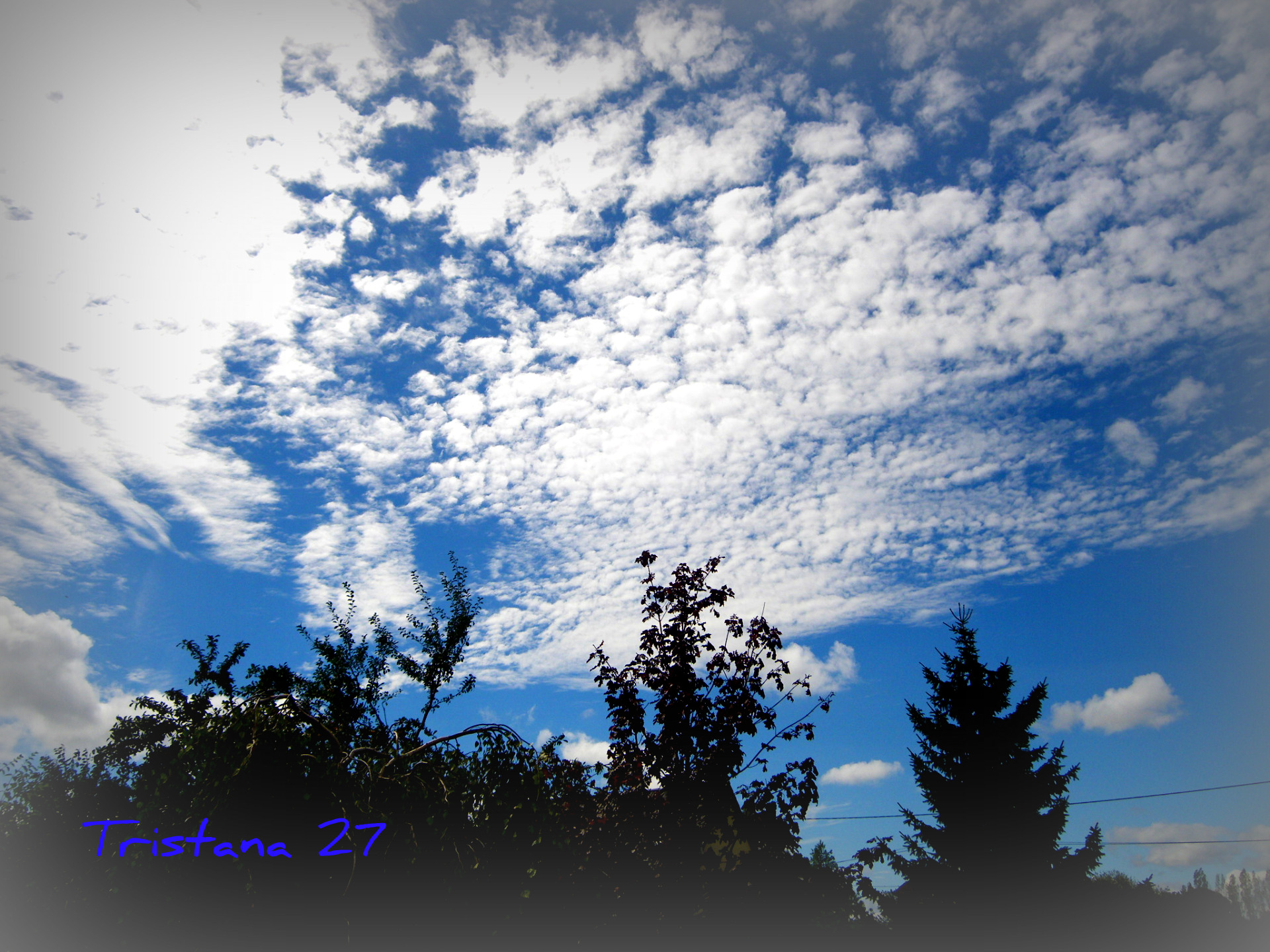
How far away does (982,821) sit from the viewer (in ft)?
54.2

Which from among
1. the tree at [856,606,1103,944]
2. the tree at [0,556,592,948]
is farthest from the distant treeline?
the tree at [856,606,1103,944]

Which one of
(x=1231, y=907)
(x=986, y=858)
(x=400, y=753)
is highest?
(x=400, y=753)

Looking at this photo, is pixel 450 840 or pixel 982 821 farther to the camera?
pixel 982 821

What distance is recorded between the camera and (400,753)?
25.1ft

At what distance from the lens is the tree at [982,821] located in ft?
51.4

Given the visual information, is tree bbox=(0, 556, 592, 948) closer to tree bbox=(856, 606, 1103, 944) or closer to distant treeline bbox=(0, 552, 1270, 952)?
distant treeline bbox=(0, 552, 1270, 952)

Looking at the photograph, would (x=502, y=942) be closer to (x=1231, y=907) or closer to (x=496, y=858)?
(x=496, y=858)

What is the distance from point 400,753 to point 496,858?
6.17 ft

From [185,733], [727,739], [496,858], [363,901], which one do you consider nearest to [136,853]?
[185,733]

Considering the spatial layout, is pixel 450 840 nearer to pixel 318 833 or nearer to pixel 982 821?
pixel 318 833

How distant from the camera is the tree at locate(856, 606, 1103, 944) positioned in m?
15.7

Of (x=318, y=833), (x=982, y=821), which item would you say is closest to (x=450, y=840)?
(x=318, y=833)

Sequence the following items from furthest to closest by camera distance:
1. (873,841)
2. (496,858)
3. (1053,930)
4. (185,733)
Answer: (873,841)
(1053,930)
(496,858)
(185,733)
